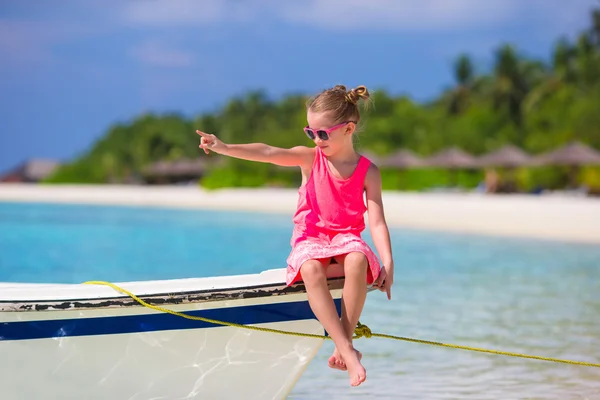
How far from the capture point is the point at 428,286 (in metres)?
11.8

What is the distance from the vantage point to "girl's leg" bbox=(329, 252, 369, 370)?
11.9ft

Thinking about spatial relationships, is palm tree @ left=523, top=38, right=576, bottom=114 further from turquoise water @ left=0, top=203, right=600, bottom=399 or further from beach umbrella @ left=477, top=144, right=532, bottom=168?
Answer: turquoise water @ left=0, top=203, right=600, bottom=399

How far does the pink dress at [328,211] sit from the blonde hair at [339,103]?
186mm

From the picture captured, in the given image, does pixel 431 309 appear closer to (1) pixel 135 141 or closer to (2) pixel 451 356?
(2) pixel 451 356

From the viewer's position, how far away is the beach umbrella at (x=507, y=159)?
34844 mm

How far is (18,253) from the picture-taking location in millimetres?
17641

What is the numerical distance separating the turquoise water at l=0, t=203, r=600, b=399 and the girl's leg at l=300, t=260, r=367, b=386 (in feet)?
7.06

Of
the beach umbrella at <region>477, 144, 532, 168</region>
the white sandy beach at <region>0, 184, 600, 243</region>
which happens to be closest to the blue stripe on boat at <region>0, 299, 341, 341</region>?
the white sandy beach at <region>0, 184, 600, 243</region>

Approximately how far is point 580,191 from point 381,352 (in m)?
29.3

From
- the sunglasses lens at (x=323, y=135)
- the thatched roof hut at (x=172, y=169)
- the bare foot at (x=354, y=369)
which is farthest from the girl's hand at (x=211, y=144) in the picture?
the thatched roof hut at (x=172, y=169)

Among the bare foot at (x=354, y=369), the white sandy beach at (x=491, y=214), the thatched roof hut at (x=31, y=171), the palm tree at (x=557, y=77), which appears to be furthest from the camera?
the thatched roof hut at (x=31, y=171)

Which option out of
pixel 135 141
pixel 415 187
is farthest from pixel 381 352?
pixel 135 141

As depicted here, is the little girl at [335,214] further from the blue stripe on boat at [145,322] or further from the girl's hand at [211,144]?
the blue stripe on boat at [145,322]

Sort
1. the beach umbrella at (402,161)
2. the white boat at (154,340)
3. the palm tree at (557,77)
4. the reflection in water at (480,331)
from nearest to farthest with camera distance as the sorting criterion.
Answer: the white boat at (154,340) < the reflection in water at (480,331) < the beach umbrella at (402,161) < the palm tree at (557,77)
